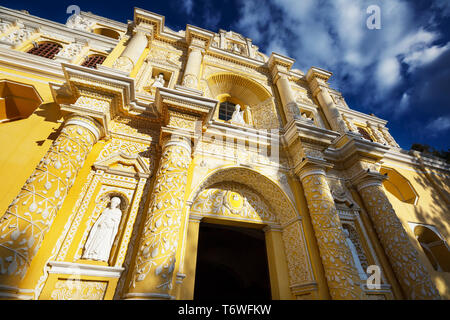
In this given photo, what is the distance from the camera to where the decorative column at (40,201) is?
2172 millimetres

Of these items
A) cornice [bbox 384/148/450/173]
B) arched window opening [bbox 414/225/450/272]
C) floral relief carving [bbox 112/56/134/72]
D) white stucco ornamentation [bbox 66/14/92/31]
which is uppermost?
white stucco ornamentation [bbox 66/14/92/31]

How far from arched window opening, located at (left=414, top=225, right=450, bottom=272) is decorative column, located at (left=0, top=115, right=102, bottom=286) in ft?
27.1

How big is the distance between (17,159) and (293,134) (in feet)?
18.1

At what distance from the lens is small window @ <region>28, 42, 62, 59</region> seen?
18.1ft

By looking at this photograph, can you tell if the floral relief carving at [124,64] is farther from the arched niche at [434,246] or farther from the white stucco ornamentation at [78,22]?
the arched niche at [434,246]

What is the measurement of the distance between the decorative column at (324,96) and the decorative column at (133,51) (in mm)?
6220

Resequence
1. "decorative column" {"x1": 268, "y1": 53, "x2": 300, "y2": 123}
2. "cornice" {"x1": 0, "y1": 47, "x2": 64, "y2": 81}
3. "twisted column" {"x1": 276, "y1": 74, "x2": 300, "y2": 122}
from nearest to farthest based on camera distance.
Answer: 1. "cornice" {"x1": 0, "y1": 47, "x2": 64, "y2": 81}
2. "twisted column" {"x1": 276, "y1": 74, "x2": 300, "y2": 122}
3. "decorative column" {"x1": 268, "y1": 53, "x2": 300, "y2": 123}

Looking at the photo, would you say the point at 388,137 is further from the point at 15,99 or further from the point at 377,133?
the point at 15,99

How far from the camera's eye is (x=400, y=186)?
22.2ft

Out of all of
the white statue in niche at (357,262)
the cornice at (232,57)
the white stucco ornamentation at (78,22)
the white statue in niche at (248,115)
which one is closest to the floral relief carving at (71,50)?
the white stucco ornamentation at (78,22)

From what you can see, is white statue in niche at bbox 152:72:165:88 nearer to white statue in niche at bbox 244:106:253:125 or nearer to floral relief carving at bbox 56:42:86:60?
floral relief carving at bbox 56:42:86:60

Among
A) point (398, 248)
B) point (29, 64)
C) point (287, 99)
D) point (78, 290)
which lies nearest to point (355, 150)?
point (398, 248)

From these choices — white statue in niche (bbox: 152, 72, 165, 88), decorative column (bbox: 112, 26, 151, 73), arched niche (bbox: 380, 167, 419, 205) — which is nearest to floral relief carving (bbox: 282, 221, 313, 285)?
arched niche (bbox: 380, 167, 419, 205)

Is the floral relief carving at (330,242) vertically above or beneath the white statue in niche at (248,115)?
beneath
